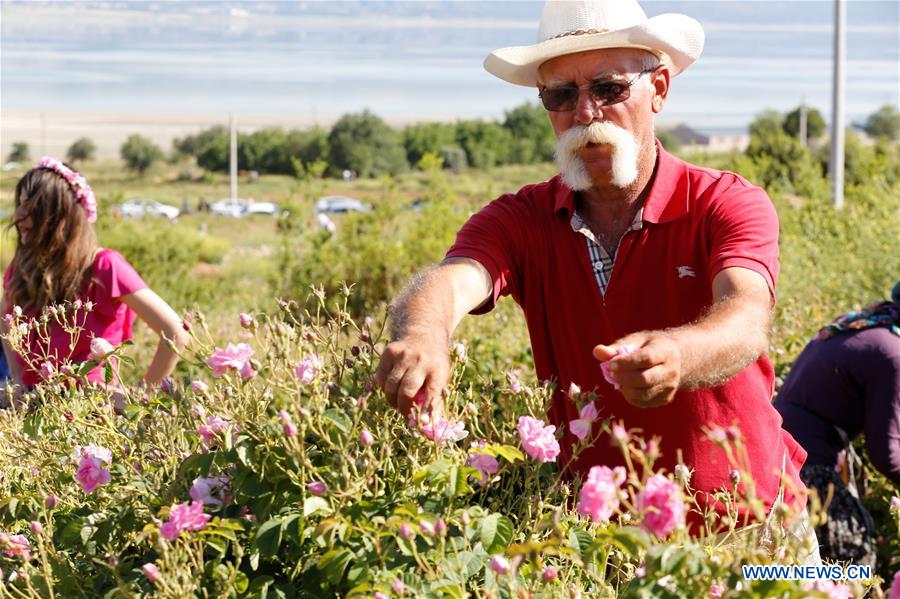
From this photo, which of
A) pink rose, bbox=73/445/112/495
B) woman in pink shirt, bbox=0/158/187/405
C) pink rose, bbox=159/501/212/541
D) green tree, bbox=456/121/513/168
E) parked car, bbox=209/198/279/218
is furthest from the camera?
green tree, bbox=456/121/513/168

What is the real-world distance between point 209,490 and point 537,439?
491 mm

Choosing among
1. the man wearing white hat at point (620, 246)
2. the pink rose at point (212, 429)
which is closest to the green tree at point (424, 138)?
the man wearing white hat at point (620, 246)

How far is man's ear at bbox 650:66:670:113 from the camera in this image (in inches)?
110

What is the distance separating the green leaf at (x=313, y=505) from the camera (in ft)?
5.17

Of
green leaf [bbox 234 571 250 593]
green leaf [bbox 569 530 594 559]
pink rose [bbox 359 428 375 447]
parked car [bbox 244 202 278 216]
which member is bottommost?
parked car [bbox 244 202 278 216]

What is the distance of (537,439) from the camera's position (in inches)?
68.5

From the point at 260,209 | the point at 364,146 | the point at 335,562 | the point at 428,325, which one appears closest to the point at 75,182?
the point at 428,325

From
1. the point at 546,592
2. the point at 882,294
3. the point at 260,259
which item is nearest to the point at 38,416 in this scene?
the point at 546,592

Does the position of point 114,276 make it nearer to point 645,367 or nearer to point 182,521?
point 182,521

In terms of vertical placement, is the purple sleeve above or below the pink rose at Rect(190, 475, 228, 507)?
below

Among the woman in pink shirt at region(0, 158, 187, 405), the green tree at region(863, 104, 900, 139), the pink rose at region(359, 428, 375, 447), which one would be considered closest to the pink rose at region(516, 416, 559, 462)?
the pink rose at region(359, 428, 375, 447)

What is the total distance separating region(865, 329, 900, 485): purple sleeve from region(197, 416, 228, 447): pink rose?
2746 mm

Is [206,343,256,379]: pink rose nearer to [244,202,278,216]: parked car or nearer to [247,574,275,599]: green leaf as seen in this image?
[247,574,275,599]: green leaf

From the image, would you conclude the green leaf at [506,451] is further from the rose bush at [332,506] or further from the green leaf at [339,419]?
the green leaf at [339,419]
